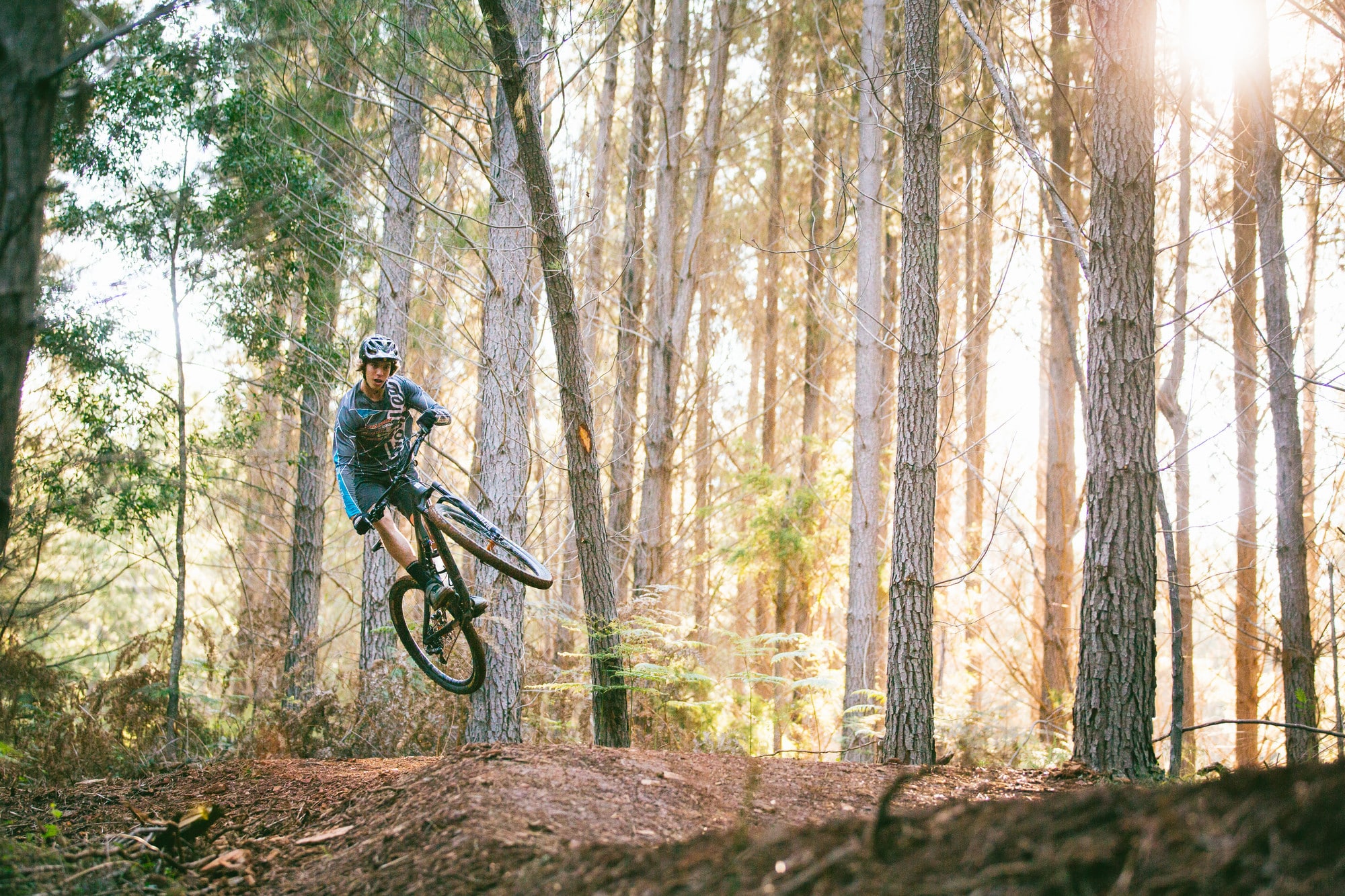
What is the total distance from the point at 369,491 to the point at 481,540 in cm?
90

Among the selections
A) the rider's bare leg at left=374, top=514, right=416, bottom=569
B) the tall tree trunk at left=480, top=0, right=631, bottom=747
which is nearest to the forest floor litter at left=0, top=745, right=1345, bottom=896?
the tall tree trunk at left=480, top=0, right=631, bottom=747

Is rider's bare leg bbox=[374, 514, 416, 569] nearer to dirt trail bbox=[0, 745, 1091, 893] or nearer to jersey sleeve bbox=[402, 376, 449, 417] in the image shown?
jersey sleeve bbox=[402, 376, 449, 417]

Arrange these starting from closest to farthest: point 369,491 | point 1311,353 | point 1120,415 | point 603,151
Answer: point 1120,415, point 369,491, point 603,151, point 1311,353

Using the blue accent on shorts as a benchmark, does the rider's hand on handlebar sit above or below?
above

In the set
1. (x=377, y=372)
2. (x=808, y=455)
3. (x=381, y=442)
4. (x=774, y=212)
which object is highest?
(x=774, y=212)

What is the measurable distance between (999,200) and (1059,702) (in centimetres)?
954

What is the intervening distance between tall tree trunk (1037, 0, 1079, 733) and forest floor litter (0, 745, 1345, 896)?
8562 millimetres

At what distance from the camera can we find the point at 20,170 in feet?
10.3

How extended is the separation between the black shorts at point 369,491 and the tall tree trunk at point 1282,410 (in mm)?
8395

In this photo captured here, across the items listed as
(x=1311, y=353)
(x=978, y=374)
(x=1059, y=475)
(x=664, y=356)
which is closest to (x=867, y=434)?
(x=664, y=356)

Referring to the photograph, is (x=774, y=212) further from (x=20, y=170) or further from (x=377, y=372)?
(x=20, y=170)

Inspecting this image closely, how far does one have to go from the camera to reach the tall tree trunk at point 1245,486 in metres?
12.2

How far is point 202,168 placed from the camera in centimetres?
1208

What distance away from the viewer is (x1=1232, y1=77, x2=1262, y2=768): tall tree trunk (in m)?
12.2
